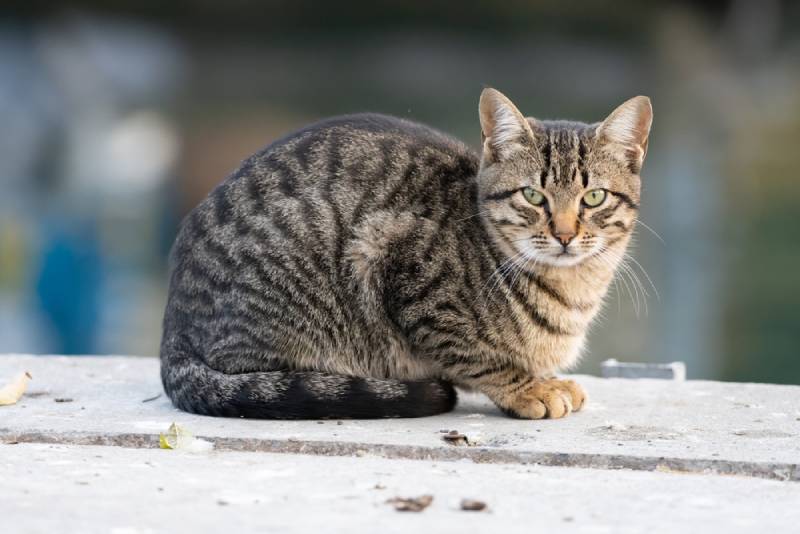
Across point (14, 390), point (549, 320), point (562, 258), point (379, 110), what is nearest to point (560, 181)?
point (562, 258)

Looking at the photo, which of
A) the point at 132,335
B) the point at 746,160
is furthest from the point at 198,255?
the point at 746,160

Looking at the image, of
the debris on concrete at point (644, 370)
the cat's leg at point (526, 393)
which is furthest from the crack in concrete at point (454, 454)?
the debris on concrete at point (644, 370)

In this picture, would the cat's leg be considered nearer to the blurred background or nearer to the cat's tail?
the cat's tail

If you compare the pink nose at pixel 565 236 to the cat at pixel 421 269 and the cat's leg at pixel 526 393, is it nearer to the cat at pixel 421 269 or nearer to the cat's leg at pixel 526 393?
the cat at pixel 421 269

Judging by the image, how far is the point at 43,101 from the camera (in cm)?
920

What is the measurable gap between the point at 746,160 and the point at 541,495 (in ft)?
29.3

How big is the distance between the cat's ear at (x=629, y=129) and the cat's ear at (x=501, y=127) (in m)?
0.22

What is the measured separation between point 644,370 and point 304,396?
1460 mm

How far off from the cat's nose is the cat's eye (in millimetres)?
115

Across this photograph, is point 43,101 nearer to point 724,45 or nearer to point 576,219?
point 724,45

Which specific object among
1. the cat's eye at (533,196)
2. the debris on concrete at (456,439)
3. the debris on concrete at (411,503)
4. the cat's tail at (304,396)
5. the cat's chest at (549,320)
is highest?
the cat's eye at (533,196)

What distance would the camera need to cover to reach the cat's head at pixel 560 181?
9.95ft

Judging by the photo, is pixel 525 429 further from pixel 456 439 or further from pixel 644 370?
pixel 644 370

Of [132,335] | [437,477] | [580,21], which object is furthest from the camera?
[580,21]
